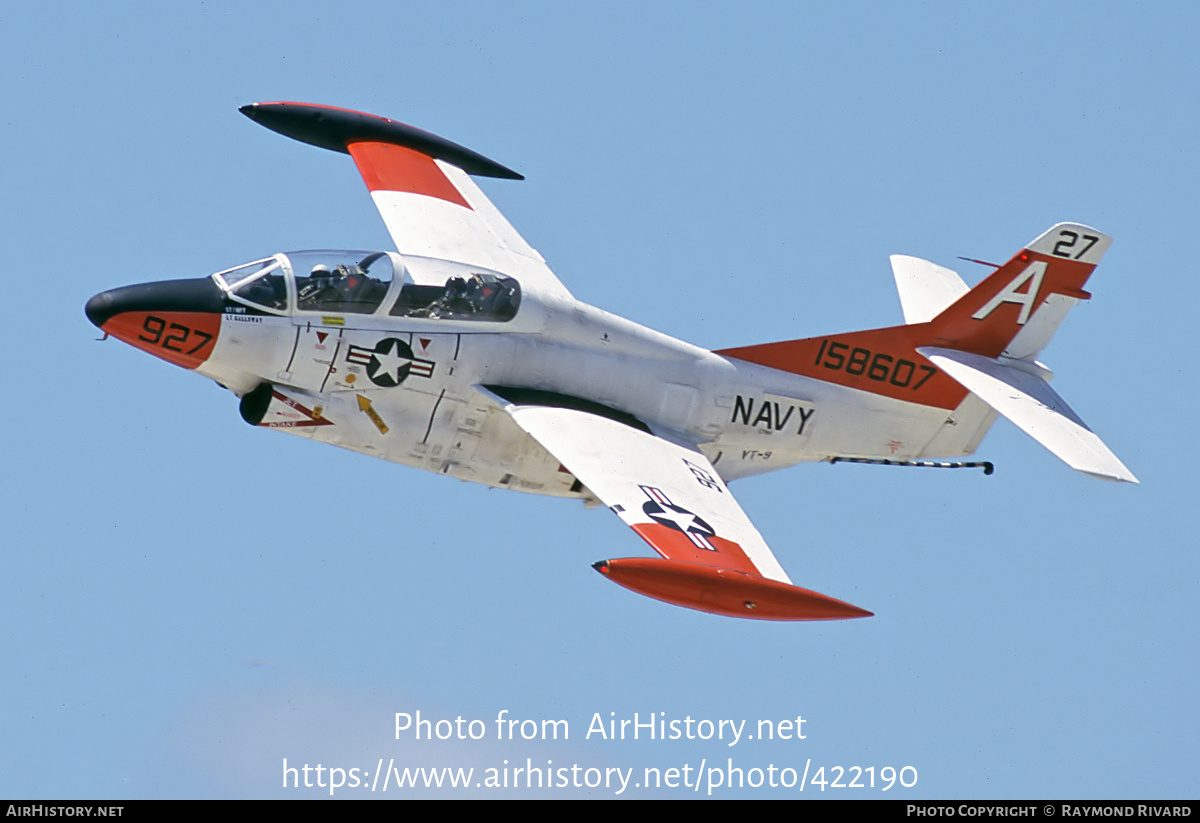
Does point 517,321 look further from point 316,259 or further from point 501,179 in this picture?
point 501,179

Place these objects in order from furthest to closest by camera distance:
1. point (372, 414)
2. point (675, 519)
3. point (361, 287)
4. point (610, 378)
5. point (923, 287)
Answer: point (923, 287) → point (610, 378) → point (372, 414) → point (361, 287) → point (675, 519)

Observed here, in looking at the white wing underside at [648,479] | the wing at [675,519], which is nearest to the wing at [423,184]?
the white wing underside at [648,479]

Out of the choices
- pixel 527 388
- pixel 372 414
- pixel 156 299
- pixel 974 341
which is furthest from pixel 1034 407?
pixel 156 299

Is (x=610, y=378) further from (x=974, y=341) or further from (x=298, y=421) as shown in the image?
(x=974, y=341)

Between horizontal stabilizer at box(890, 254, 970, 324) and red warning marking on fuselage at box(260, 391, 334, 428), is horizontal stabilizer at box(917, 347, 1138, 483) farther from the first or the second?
red warning marking on fuselage at box(260, 391, 334, 428)

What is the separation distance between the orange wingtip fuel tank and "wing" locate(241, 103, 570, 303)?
4776 mm

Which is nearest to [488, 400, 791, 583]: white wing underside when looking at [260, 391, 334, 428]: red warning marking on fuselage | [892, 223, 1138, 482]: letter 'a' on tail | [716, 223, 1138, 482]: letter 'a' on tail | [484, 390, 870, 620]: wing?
[484, 390, 870, 620]: wing

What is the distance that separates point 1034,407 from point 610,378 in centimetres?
487

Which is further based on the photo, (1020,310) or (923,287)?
(923,287)

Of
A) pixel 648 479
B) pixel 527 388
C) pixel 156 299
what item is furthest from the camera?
pixel 527 388

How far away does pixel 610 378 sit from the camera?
66.3 feet

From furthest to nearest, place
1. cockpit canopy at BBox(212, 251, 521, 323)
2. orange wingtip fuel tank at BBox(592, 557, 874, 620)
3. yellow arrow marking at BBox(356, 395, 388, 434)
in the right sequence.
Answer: yellow arrow marking at BBox(356, 395, 388, 434), cockpit canopy at BBox(212, 251, 521, 323), orange wingtip fuel tank at BBox(592, 557, 874, 620)

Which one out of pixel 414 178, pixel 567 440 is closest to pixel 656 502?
pixel 567 440

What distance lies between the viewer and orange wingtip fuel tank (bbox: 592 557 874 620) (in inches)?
668
